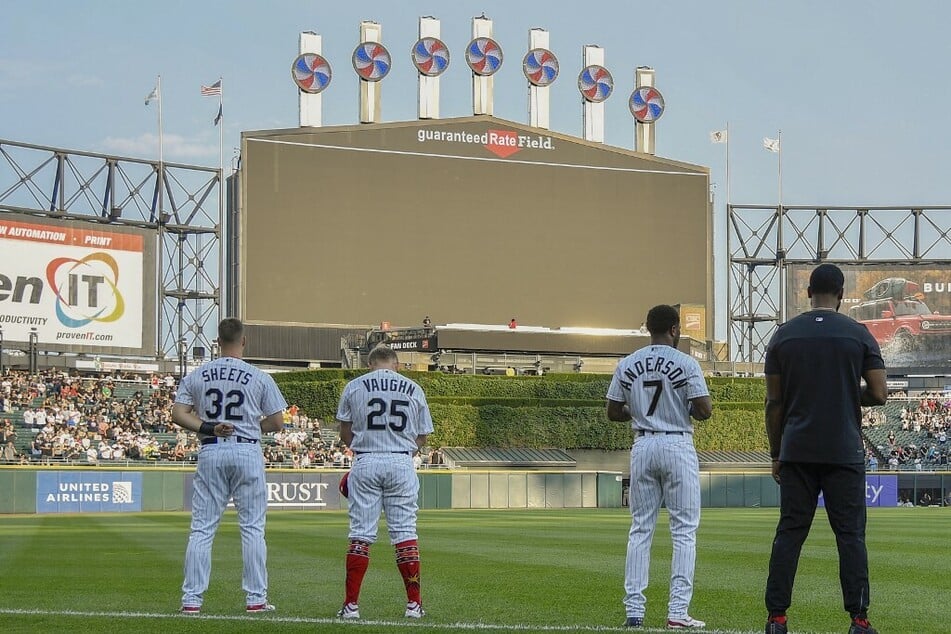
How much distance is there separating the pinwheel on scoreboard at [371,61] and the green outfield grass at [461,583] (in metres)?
43.0

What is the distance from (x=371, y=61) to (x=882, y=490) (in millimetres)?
30270

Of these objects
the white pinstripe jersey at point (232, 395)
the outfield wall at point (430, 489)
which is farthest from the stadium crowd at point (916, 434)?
the white pinstripe jersey at point (232, 395)

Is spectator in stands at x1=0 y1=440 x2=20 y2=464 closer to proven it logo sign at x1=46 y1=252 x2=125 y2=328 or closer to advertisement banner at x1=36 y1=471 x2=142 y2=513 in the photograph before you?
advertisement banner at x1=36 y1=471 x2=142 y2=513

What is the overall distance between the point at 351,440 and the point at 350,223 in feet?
172

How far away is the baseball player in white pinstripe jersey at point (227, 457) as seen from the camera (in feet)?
32.2

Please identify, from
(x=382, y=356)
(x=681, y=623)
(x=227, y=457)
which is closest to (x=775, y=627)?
(x=681, y=623)

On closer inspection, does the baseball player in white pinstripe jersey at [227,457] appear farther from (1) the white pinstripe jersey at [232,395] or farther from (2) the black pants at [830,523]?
(2) the black pants at [830,523]

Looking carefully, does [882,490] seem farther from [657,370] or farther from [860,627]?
[860,627]

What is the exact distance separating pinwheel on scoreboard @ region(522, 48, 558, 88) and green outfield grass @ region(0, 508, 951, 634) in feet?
151

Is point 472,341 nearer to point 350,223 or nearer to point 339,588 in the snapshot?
point 350,223

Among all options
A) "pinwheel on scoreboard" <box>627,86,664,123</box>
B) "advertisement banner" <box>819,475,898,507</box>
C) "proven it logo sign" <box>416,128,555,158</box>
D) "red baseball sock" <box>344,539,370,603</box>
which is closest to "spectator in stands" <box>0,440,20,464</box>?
"advertisement banner" <box>819,475,898,507</box>

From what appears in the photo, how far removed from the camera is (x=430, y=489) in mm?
44219

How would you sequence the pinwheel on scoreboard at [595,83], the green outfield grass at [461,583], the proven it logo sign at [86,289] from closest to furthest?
the green outfield grass at [461,583] → the proven it logo sign at [86,289] → the pinwheel on scoreboard at [595,83]

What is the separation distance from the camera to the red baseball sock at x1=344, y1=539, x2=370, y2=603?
9.72 metres
